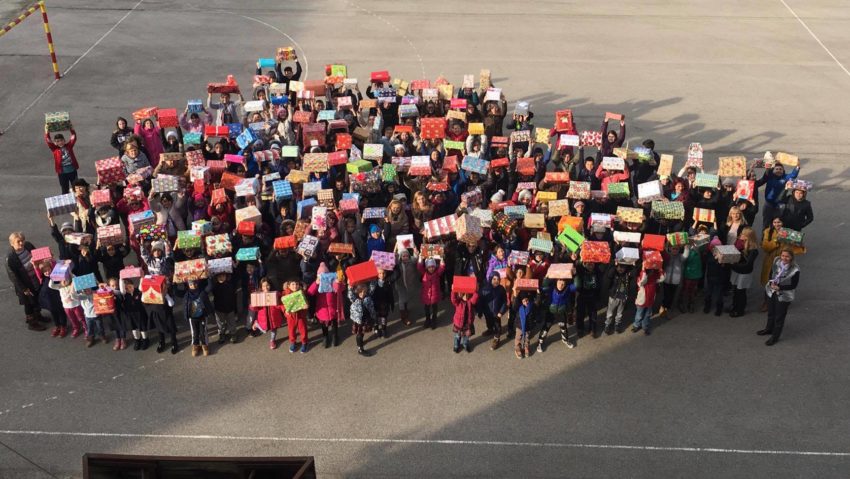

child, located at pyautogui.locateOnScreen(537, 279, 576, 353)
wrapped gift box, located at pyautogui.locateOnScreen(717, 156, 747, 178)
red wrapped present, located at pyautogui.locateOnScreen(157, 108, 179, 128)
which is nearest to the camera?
child, located at pyautogui.locateOnScreen(537, 279, 576, 353)

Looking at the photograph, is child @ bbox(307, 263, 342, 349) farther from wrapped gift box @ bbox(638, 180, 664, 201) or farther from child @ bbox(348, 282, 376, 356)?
wrapped gift box @ bbox(638, 180, 664, 201)

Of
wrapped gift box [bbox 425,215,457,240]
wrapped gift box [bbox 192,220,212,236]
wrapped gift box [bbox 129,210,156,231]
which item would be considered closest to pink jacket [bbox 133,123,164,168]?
wrapped gift box [bbox 129,210,156,231]

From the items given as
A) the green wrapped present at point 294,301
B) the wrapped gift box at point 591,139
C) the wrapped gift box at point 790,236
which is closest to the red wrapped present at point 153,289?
the green wrapped present at point 294,301

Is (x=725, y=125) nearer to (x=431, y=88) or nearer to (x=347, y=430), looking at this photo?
(x=431, y=88)

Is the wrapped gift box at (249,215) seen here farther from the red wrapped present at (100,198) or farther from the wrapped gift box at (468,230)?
the wrapped gift box at (468,230)

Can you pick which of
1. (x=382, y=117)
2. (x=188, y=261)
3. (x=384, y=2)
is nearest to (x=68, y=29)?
(x=384, y=2)

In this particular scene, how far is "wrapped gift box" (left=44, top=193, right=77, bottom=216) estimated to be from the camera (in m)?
13.9

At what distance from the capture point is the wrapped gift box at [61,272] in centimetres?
1245

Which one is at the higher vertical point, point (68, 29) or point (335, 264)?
point (68, 29)

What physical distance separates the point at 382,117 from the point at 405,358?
7.23m

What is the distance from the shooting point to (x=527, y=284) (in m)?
12.3

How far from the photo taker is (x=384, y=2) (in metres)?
30.7

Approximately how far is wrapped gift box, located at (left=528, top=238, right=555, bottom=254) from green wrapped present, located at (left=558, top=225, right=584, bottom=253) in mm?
353

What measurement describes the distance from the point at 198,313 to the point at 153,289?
79 centimetres
